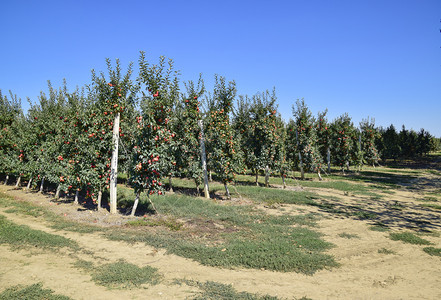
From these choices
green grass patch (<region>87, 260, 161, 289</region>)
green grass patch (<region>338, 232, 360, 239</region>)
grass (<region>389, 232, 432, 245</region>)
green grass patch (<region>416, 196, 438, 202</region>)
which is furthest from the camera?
green grass patch (<region>416, 196, 438, 202</region>)

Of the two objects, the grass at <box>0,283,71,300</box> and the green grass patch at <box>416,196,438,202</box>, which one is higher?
the green grass patch at <box>416,196,438,202</box>

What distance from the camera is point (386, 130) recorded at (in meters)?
49.6

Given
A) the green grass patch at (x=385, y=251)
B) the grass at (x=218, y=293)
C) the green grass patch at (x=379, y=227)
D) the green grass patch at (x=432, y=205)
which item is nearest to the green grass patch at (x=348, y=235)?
the green grass patch at (x=385, y=251)

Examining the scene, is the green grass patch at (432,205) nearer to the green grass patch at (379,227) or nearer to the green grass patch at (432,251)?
the green grass patch at (379,227)

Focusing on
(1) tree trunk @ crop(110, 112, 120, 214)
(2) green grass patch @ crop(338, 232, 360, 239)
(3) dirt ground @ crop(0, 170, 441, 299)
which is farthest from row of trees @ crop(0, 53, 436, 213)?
(2) green grass patch @ crop(338, 232, 360, 239)

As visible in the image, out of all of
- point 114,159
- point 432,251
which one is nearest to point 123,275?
point 114,159

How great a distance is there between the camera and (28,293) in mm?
5035

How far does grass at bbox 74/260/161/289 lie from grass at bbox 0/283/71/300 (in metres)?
0.92

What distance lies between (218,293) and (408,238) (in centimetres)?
792

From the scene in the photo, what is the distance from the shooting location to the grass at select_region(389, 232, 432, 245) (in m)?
8.71

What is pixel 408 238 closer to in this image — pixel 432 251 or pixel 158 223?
pixel 432 251

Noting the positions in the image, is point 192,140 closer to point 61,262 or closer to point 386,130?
point 61,262

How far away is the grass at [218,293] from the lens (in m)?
5.23

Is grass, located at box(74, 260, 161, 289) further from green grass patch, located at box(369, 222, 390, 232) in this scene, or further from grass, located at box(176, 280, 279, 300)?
green grass patch, located at box(369, 222, 390, 232)
